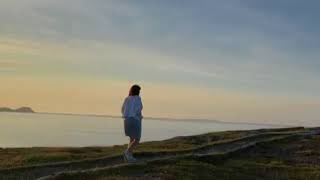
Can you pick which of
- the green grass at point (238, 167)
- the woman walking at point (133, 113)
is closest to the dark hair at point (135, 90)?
the woman walking at point (133, 113)

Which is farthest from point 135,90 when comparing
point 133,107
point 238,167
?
point 238,167

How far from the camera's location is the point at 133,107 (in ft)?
102

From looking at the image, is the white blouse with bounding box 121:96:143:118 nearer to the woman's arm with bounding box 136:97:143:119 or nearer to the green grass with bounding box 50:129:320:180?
the woman's arm with bounding box 136:97:143:119

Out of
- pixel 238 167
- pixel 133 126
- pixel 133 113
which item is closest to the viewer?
pixel 133 113

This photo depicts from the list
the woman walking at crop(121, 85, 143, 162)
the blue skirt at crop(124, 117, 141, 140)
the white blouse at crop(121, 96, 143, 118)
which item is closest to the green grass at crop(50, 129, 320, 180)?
the blue skirt at crop(124, 117, 141, 140)

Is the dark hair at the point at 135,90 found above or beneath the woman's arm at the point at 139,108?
above

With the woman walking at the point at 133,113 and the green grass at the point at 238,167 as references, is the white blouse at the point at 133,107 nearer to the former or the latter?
the woman walking at the point at 133,113

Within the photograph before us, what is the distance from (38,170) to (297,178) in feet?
42.1

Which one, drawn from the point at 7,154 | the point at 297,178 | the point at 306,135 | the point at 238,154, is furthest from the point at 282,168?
the point at 306,135

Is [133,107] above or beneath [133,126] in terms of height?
above

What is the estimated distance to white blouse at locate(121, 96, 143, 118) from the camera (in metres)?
31.0

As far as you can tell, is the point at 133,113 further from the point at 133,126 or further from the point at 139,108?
the point at 133,126

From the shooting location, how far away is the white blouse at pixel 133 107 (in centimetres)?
3105

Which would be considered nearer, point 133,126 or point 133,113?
point 133,113
